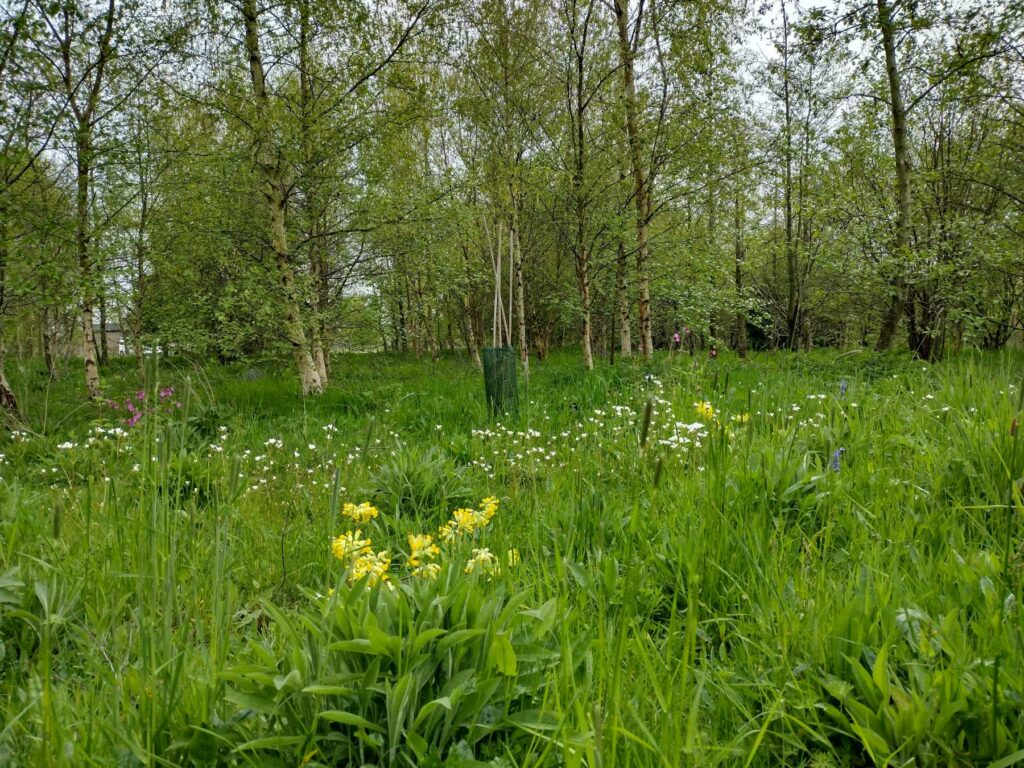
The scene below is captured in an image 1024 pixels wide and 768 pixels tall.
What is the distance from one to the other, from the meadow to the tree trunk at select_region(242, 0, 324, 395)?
6107 millimetres

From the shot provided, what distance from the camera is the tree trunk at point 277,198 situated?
27.1ft

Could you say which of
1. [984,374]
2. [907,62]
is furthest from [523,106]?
[984,374]

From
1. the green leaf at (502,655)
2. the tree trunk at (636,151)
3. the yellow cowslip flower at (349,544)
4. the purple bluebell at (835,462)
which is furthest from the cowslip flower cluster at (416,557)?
the tree trunk at (636,151)

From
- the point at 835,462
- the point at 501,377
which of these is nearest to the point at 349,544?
the point at 835,462

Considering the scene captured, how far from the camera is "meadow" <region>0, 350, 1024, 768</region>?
42.4 inches

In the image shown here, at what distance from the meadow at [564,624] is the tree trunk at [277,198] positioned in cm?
611

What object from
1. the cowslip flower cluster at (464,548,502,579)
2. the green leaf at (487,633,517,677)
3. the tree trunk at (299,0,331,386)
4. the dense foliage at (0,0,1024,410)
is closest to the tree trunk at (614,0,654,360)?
the dense foliage at (0,0,1024,410)

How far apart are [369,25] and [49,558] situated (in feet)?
30.4

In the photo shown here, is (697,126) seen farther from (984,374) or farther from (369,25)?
(984,374)

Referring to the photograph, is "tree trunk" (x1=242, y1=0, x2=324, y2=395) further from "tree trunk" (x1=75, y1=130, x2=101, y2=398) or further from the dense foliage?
"tree trunk" (x1=75, y1=130, x2=101, y2=398)

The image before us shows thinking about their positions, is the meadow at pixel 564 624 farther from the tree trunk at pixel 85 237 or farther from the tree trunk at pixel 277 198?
the tree trunk at pixel 85 237

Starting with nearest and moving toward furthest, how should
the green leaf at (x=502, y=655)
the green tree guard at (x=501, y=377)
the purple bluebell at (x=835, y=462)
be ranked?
the green leaf at (x=502, y=655) < the purple bluebell at (x=835, y=462) < the green tree guard at (x=501, y=377)

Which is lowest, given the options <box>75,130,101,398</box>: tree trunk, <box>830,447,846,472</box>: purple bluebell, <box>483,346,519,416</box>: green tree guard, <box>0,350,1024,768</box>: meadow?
<box>0,350,1024,768</box>: meadow

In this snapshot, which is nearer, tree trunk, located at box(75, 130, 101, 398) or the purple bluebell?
the purple bluebell
